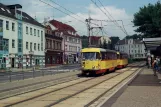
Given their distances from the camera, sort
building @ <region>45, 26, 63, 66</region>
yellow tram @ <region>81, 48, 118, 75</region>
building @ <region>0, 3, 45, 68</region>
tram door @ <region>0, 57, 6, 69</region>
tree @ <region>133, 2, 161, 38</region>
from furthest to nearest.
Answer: building @ <region>45, 26, 63, 66</region>, tree @ <region>133, 2, 161, 38</region>, building @ <region>0, 3, 45, 68</region>, tram door @ <region>0, 57, 6, 69</region>, yellow tram @ <region>81, 48, 118, 75</region>

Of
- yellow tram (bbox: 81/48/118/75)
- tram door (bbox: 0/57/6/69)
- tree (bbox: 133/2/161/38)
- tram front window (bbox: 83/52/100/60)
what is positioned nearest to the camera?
yellow tram (bbox: 81/48/118/75)

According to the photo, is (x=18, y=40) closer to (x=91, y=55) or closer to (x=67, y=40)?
(x=91, y=55)

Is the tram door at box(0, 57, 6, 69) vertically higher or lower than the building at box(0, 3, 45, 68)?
lower

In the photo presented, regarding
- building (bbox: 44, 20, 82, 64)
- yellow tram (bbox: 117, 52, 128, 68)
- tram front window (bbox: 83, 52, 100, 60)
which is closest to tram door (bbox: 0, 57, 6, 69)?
yellow tram (bbox: 117, 52, 128, 68)

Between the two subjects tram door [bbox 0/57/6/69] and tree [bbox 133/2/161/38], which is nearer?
tram door [bbox 0/57/6/69]

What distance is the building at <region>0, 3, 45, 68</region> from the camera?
59406mm

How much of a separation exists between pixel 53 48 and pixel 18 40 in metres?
24.5

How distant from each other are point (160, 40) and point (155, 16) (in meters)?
38.3

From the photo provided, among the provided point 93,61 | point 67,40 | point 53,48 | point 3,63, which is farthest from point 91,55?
point 67,40

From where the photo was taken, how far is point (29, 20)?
236 feet

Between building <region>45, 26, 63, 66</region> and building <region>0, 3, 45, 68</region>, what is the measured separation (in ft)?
20.0

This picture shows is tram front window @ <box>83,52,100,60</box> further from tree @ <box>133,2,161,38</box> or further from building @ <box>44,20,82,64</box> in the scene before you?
building @ <box>44,20,82,64</box>

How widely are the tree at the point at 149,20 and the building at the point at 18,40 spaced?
839 inches

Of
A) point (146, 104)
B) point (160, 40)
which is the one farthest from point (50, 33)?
point (146, 104)
